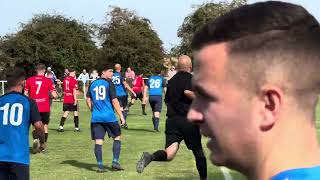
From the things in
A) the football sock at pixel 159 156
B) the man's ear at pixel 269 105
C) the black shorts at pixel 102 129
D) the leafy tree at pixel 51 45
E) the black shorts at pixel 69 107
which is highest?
the leafy tree at pixel 51 45

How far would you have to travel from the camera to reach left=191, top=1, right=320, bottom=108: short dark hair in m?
1.32

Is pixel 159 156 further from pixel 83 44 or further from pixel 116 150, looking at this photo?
pixel 83 44

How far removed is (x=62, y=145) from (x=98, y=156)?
423cm

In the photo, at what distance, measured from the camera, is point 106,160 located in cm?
1250

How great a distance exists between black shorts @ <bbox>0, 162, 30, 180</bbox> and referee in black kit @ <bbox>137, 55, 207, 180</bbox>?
2.59 metres

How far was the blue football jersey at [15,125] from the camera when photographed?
22.5 feet

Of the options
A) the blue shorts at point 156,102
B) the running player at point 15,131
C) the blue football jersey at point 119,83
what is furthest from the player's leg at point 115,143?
the blue football jersey at point 119,83

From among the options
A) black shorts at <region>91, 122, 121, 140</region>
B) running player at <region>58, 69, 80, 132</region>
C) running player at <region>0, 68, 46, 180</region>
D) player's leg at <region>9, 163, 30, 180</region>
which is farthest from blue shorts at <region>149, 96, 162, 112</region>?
player's leg at <region>9, 163, 30, 180</region>

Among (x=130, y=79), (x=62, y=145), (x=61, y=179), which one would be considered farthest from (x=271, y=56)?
(x=130, y=79)

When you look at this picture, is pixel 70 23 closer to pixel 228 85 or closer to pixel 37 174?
pixel 37 174

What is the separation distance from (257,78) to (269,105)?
0.07m

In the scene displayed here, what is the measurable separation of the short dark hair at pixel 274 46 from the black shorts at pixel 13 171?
5.81m

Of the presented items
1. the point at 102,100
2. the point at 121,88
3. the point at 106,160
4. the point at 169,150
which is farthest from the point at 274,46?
the point at 121,88

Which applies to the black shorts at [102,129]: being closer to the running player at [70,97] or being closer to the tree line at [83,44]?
the running player at [70,97]
